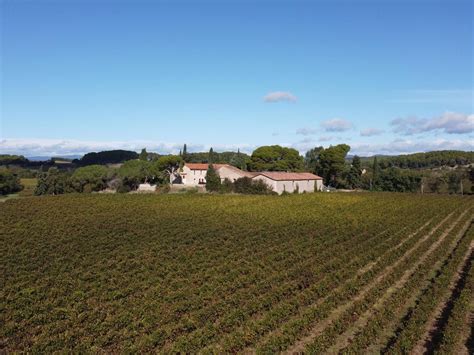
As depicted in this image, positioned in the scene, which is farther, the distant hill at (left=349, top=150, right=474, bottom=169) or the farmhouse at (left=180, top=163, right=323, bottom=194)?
the distant hill at (left=349, top=150, right=474, bottom=169)

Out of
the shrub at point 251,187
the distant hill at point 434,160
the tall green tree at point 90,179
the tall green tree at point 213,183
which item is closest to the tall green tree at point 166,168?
the tall green tree at point 90,179

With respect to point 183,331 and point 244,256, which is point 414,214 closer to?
point 244,256

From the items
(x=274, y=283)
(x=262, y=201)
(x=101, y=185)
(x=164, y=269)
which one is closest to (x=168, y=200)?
(x=262, y=201)

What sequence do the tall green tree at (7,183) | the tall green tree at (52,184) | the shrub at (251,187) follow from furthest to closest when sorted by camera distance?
the tall green tree at (7,183) → the tall green tree at (52,184) → the shrub at (251,187)

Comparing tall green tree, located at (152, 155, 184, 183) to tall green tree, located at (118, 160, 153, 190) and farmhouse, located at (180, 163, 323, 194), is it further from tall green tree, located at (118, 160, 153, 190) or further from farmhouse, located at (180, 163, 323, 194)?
farmhouse, located at (180, 163, 323, 194)

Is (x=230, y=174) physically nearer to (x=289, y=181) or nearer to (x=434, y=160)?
(x=289, y=181)

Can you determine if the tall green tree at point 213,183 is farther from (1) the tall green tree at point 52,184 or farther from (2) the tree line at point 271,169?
(1) the tall green tree at point 52,184

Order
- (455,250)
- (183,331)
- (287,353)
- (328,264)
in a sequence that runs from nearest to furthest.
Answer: (287,353) < (183,331) < (328,264) < (455,250)

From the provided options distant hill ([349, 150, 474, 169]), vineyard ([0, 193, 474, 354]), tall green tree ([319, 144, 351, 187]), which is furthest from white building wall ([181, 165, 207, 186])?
distant hill ([349, 150, 474, 169])
